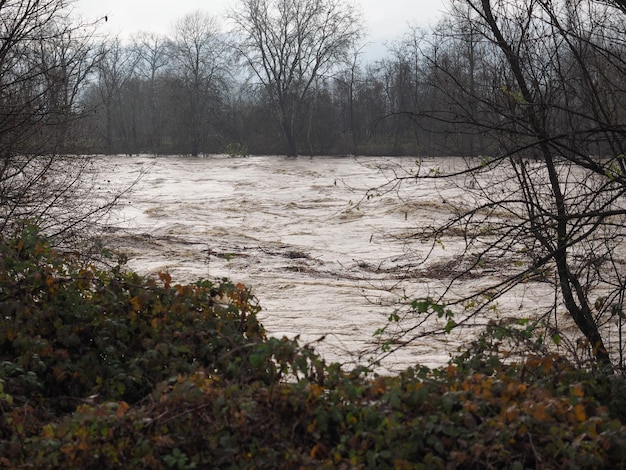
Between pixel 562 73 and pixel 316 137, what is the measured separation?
39712 mm

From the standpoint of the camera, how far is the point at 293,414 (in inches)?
153

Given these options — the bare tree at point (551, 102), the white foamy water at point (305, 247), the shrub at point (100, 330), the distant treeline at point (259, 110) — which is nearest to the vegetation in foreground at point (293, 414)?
the shrub at point (100, 330)

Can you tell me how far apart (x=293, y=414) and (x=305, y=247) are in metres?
13.2

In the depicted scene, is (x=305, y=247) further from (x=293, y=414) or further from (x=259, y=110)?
(x=259, y=110)

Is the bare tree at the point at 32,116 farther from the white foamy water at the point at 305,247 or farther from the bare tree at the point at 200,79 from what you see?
the bare tree at the point at 200,79

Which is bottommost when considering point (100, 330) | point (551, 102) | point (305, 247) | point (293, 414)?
point (305, 247)

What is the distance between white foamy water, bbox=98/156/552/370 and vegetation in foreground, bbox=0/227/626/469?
986 millimetres

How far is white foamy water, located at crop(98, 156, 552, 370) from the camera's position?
34.8 feet

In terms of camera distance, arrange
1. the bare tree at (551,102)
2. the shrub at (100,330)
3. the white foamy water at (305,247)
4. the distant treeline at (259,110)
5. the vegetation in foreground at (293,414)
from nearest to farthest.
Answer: the vegetation in foreground at (293,414) → the shrub at (100,330) → the bare tree at (551,102) → the white foamy water at (305,247) → the distant treeline at (259,110)

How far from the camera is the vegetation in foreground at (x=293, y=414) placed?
3.50 m

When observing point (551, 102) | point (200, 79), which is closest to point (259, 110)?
point (200, 79)

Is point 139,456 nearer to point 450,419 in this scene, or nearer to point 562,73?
point 450,419

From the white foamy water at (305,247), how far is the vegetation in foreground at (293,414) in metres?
0.99

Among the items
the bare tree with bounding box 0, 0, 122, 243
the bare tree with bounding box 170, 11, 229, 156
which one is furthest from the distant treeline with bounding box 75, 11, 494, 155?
the bare tree with bounding box 0, 0, 122, 243
